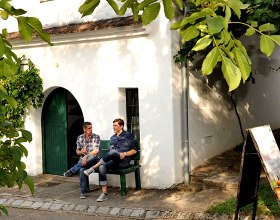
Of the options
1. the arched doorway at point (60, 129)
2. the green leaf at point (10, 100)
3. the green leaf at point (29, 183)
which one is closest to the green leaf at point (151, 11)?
the green leaf at point (10, 100)

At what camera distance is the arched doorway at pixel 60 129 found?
37.0 feet

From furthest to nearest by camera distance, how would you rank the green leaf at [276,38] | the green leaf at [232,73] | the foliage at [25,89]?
the foliage at [25,89] → the green leaf at [276,38] → the green leaf at [232,73]

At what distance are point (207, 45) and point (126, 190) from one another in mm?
7454

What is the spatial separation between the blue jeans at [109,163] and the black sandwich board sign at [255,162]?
320cm

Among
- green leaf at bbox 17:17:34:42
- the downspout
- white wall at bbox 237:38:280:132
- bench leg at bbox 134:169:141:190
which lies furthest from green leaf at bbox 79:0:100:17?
white wall at bbox 237:38:280:132

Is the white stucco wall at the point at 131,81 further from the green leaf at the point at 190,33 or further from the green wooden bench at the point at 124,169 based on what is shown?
the green leaf at the point at 190,33

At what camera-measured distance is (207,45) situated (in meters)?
2.15

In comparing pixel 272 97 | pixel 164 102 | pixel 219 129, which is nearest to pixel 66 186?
pixel 164 102

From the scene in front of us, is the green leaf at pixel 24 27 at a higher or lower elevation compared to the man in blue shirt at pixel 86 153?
higher

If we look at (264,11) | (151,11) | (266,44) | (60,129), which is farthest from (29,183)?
(60,129)

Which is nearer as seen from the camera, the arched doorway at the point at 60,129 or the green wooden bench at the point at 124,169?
the green wooden bench at the point at 124,169

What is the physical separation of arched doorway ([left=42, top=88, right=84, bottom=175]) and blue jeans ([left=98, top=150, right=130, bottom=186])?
7.99 ft

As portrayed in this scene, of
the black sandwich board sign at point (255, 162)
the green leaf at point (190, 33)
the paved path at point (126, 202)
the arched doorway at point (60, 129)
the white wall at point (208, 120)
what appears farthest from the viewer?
the arched doorway at point (60, 129)

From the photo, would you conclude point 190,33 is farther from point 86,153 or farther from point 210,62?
point 86,153
